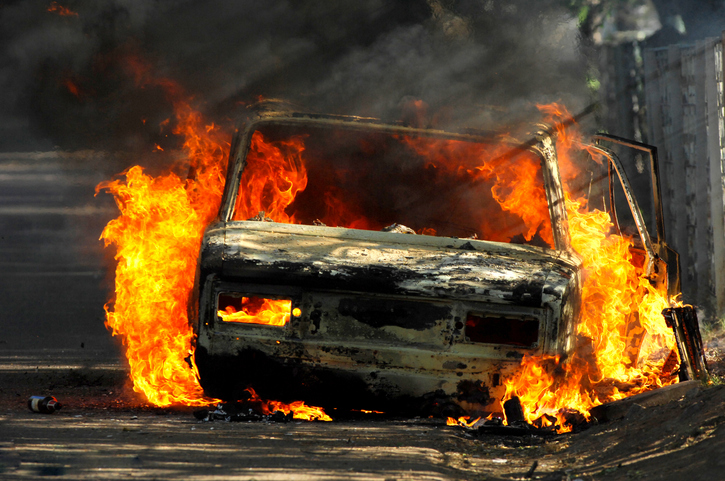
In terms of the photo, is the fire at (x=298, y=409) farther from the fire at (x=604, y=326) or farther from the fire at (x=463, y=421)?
the fire at (x=604, y=326)

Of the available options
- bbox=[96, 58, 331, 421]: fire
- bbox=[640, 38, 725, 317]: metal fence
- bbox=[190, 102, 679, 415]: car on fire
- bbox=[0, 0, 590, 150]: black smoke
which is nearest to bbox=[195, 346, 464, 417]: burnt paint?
bbox=[190, 102, 679, 415]: car on fire

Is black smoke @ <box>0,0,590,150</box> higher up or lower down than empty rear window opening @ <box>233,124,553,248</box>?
higher up

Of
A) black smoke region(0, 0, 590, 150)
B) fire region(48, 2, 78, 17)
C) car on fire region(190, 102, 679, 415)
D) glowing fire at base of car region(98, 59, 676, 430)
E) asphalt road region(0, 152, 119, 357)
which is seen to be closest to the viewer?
car on fire region(190, 102, 679, 415)

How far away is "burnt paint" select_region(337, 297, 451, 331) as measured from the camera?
3.80 metres

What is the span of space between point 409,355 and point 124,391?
2.56 m

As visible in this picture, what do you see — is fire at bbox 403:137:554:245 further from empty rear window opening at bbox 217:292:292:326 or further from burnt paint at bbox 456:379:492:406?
empty rear window opening at bbox 217:292:292:326

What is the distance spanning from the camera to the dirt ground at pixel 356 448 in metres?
3.01

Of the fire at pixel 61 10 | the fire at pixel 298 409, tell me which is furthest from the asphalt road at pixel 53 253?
the fire at pixel 298 409

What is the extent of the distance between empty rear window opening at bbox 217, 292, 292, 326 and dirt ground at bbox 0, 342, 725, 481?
599mm

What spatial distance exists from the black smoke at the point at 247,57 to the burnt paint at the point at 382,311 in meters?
2.12

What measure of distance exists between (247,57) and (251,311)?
2.99 m

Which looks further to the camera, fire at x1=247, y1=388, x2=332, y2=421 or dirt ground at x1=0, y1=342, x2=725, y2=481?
fire at x1=247, y1=388, x2=332, y2=421

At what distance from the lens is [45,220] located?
33.2 feet

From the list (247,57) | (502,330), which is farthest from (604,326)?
(247,57)
